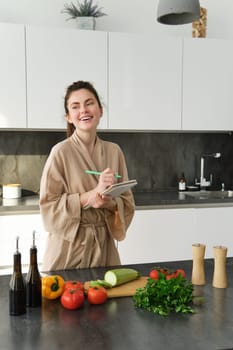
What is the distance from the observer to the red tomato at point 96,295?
1373mm

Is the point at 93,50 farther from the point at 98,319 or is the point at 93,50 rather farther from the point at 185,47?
the point at 98,319

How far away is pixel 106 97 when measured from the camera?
11.0 feet

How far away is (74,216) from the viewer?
1819 mm

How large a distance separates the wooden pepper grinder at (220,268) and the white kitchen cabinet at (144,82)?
202 cm

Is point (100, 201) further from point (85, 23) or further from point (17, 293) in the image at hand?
point (85, 23)

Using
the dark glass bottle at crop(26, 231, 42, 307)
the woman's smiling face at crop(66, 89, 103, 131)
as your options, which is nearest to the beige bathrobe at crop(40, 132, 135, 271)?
the woman's smiling face at crop(66, 89, 103, 131)

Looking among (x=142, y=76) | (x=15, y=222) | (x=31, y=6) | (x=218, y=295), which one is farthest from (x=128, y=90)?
(x=218, y=295)

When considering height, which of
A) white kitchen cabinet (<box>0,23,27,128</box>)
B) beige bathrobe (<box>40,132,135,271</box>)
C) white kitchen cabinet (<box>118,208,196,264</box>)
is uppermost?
white kitchen cabinet (<box>0,23,27,128</box>)

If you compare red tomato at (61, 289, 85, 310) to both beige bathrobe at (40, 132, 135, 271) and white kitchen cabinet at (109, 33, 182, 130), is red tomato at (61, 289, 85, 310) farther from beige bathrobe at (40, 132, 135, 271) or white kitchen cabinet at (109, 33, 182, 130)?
white kitchen cabinet at (109, 33, 182, 130)

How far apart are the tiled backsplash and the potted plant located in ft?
3.12

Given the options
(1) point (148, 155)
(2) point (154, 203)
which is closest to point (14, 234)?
(2) point (154, 203)

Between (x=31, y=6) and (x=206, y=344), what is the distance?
10.6 ft

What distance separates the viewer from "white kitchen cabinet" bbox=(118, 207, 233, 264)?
125 inches

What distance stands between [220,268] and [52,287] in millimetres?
629
